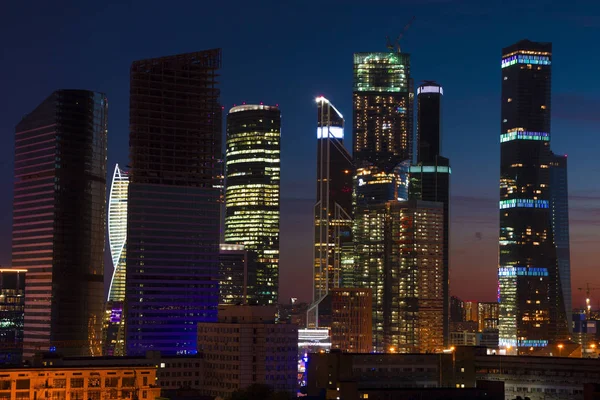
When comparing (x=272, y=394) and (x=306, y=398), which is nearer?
(x=272, y=394)

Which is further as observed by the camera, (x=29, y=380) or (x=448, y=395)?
(x=448, y=395)

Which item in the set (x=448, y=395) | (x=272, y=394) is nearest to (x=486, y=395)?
(x=448, y=395)

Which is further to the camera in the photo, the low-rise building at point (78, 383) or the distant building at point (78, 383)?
the distant building at point (78, 383)

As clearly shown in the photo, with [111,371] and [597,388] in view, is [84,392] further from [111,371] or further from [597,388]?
[597,388]

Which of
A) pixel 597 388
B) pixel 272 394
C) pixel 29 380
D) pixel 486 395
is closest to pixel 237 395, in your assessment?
pixel 272 394

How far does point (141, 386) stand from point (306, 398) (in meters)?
27.5

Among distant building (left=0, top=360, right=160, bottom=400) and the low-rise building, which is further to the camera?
distant building (left=0, top=360, right=160, bottom=400)

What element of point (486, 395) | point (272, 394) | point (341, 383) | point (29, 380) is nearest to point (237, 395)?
point (272, 394)

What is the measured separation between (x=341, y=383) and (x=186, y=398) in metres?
27.1

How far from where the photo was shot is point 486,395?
7756 inches

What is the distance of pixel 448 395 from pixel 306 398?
77.3 feet

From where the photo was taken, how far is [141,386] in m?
187

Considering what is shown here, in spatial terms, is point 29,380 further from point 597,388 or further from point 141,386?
point 597,388

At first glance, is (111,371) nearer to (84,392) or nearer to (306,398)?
(84,392)
